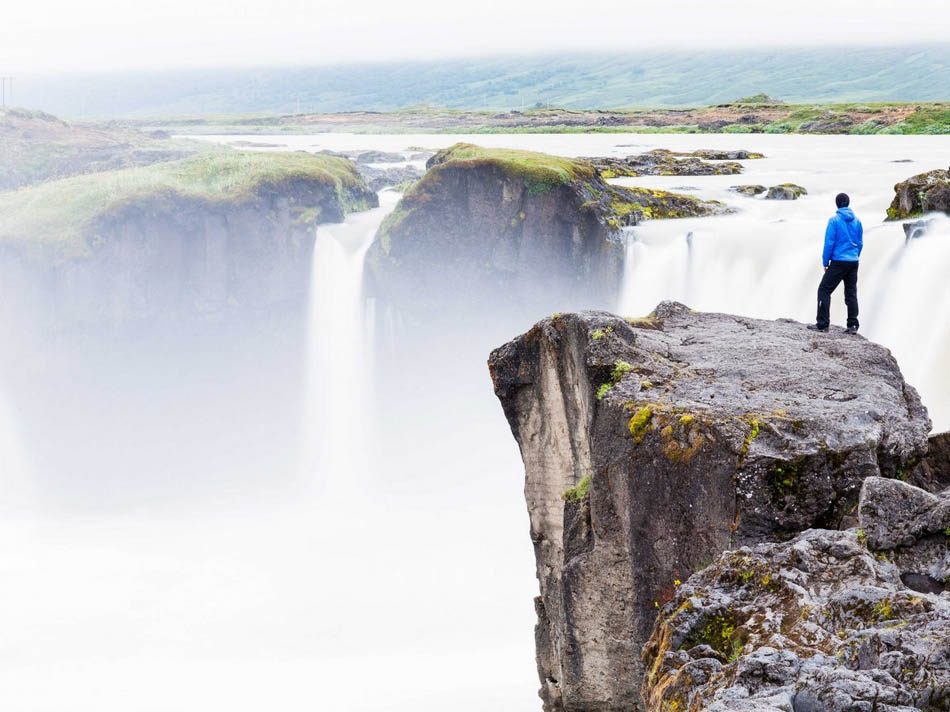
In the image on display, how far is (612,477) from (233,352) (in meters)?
34.2

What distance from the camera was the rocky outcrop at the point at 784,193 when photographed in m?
36.8

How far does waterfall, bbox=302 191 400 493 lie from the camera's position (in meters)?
39.9

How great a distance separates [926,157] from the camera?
46.2 metres

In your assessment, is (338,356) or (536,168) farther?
(338,356)

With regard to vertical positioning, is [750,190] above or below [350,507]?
above

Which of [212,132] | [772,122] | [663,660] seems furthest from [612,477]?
[212,132]

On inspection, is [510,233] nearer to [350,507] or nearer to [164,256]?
[350,507]

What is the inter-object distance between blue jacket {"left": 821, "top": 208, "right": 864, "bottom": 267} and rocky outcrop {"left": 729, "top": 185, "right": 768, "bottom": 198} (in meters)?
22.7

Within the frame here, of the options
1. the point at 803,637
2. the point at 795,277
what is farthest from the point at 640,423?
the point at 795,277

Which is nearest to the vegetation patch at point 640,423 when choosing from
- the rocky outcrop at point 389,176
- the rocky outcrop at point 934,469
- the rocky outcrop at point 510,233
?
the rocky outcrop at point 934,469

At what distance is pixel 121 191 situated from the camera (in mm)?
42406

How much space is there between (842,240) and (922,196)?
13.7 m

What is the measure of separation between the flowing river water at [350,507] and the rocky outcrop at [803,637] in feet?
44.5

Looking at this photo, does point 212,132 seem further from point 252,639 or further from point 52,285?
point 252,639
